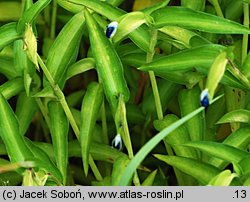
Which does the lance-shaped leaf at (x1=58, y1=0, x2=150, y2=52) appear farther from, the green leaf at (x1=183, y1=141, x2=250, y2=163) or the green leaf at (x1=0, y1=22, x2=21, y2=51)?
the green leaf at (x1=183, y1=141, x2=250, y2=163)

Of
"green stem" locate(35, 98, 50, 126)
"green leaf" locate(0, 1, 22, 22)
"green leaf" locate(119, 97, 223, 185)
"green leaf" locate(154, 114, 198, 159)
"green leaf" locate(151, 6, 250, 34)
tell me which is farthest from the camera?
"green leaf" locate(0, 1, 22, 22)

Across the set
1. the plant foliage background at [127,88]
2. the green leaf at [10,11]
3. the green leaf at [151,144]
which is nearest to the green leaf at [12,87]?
the plant foliage background at [127,88]

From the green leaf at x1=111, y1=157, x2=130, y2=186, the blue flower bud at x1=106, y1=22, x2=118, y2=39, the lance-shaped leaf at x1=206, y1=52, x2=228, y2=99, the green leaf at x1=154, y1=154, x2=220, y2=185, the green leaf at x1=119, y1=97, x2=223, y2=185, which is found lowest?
the green leaf at x1=111, y1=157, x2=130, y2=186

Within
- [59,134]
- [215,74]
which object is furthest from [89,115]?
[215,74]

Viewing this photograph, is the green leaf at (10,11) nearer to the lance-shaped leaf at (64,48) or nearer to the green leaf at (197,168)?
the lance-shaped leaf at (64,48)

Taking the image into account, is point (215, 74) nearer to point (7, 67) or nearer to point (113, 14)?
point (113, 14)

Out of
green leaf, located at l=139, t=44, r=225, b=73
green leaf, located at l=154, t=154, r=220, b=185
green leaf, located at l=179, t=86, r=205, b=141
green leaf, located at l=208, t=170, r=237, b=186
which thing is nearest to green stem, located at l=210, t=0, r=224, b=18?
green leaf, located at l=179, t=86, r=205, b=141
